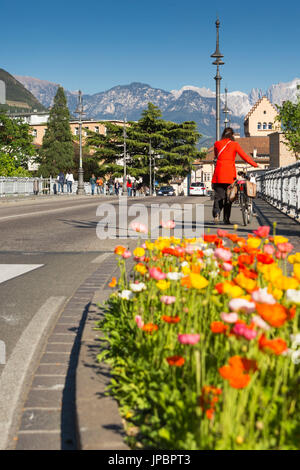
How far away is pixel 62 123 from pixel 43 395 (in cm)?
10789

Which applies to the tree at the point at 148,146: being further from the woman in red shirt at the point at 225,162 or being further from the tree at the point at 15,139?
the woman in red shirt at the point at 225,162

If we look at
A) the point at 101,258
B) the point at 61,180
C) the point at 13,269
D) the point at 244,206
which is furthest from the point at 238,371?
the point at 61,180

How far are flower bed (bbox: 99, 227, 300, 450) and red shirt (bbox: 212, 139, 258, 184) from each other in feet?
27.8

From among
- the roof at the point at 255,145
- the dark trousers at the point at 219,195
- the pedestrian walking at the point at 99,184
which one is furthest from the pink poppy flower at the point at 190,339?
the roof at the point at 255,145

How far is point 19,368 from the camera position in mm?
3832

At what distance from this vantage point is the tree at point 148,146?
275 feet

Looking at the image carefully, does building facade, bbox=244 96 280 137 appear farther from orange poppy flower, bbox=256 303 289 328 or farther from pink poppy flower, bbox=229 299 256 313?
orange poppy flower, bbox=256 303 289 328

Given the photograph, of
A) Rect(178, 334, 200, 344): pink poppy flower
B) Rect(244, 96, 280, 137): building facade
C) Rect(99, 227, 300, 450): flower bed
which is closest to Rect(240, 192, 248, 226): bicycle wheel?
Rect(99, 227, 300, 450): flower bed

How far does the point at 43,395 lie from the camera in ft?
11.0

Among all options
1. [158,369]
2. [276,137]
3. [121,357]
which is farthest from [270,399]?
[276,137]

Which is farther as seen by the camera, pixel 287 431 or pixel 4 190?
pixel 4 190

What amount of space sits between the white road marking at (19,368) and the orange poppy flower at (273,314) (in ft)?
4.83

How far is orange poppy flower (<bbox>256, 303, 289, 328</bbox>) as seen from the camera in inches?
78.9
